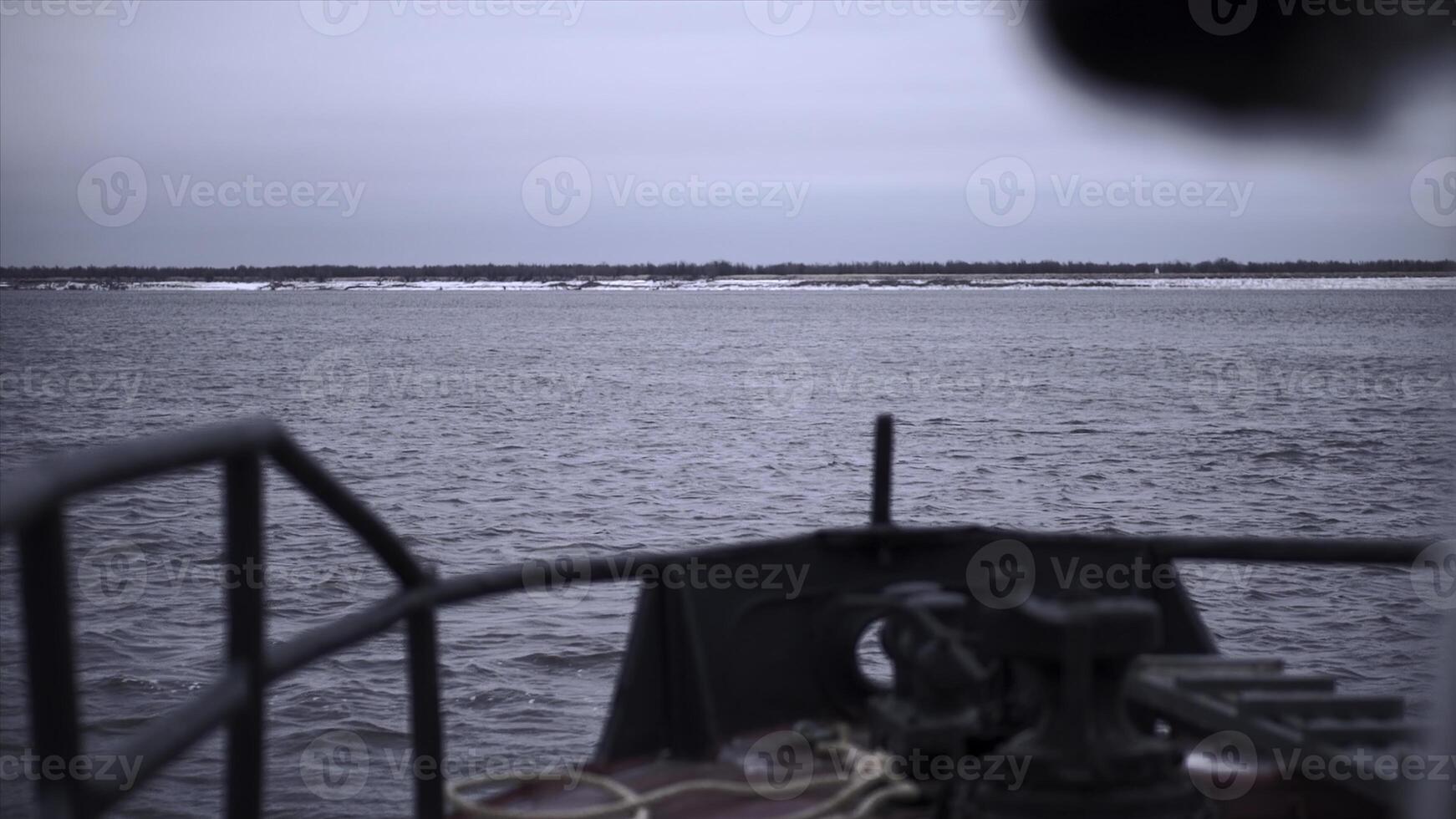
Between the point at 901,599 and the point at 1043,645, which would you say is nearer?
the point at 1043,645

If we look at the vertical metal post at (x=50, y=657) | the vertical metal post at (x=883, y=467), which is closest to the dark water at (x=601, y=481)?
the vertical metal post at (x=50, y=657)

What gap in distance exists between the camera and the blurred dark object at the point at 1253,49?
0.91 meters

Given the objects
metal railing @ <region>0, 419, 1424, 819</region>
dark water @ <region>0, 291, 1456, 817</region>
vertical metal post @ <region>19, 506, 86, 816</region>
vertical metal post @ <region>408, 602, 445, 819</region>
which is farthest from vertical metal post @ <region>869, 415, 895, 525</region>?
vertical metal post @ <region>19, 506, 86, 816</region>

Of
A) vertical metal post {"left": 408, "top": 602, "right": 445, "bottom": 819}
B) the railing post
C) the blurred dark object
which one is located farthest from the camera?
vertical metal post {"left": 408, "top": 602, "right": 445, "bottom": 819}

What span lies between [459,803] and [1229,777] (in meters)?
2.15

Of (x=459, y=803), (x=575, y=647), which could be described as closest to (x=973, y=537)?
(x=459, y=803)

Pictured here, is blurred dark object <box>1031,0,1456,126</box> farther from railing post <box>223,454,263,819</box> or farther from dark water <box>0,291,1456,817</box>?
railing post <box>223,454,263,819</box>

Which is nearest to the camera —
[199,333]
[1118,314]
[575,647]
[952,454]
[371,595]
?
[575,647]

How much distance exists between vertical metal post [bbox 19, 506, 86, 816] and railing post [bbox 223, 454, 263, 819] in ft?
1.80

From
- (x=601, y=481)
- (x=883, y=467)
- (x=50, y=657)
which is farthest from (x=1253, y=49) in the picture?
(x=601, y=481)

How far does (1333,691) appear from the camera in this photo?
12.1 feet

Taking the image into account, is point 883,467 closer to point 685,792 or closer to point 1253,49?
point 685,792

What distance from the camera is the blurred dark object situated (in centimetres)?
91

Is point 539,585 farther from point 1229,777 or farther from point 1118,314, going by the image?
point 1118,314
